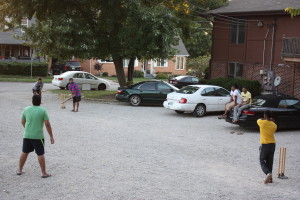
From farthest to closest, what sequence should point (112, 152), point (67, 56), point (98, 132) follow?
point (67, 56) → point (98, 132) → point (112, 152)

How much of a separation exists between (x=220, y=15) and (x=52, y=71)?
27.4 m

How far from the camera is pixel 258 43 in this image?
30047 millimetres

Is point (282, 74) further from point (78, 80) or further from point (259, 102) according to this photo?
point (78, 80)

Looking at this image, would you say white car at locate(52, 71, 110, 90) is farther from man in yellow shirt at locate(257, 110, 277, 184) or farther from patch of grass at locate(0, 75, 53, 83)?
man in yellow shirt at locate(257, 110, 277, 184)

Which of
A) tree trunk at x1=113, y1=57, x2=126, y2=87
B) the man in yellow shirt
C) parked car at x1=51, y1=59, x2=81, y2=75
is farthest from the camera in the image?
parked car at x1=51, y1=59, x2=81, y2=75

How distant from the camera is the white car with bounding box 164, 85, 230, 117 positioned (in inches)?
802

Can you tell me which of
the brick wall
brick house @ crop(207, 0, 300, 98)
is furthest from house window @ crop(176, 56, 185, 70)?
the brick wall

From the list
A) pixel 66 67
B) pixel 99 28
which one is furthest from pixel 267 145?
pixel 66 67

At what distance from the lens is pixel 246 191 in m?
8.99

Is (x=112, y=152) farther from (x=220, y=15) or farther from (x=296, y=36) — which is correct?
(x=220, y=15)

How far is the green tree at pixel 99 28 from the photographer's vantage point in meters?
25.5

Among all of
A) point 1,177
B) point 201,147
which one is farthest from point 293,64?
point 1,177

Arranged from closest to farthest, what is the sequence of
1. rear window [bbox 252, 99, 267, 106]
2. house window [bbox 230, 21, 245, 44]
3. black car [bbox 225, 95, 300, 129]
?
black car [bbox 225, 95, 300, 129], rear window [bbox 252, 99, 267, 106], house window [bbox 230, 21, 245, 44]

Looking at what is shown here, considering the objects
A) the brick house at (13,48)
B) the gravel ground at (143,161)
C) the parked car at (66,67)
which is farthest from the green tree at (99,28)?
the brick house at (13,48)
